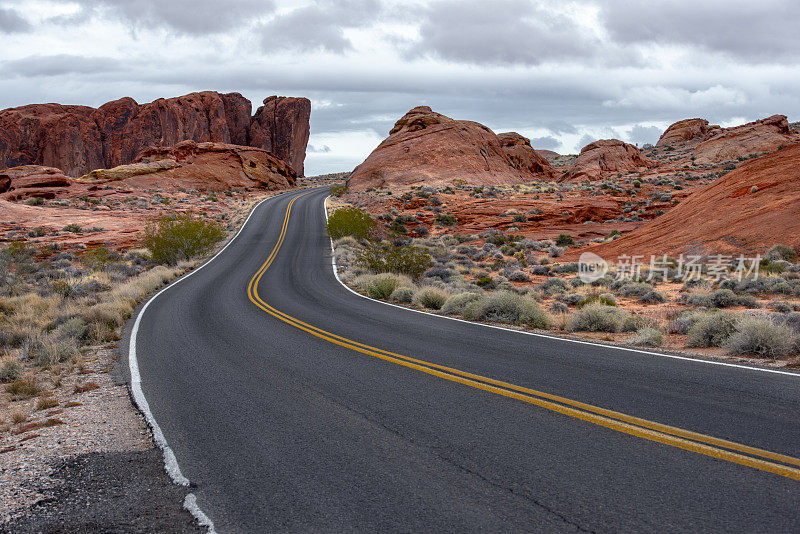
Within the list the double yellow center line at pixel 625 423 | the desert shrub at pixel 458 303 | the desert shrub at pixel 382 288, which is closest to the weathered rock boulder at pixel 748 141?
the desert shrub at pixel 382 288

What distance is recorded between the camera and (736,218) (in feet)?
70.6

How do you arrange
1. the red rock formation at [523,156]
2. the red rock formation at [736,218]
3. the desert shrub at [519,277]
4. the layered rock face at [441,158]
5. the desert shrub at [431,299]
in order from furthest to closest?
the red rock formation at [523,156]
the layered rock face at [441,158]
the desert shrub at [519,277]
the red rock formation at [736,218]
the desert shrub at [431,299]

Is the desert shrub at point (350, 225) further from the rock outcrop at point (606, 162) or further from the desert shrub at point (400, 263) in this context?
the rock outcrop at point (606, 162)

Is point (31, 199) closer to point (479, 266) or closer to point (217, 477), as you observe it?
point (479, 266)

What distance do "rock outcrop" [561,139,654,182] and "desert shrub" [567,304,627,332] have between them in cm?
5701

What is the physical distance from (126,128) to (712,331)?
108 meters

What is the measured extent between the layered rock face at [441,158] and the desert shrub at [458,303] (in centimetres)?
4909

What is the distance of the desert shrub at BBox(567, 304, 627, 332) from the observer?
1095cm

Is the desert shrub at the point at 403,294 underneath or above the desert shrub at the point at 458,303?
underneath

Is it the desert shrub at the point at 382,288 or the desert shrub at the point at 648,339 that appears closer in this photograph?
the desert shrub at the point at 648,339

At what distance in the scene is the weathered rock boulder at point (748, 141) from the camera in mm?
62219

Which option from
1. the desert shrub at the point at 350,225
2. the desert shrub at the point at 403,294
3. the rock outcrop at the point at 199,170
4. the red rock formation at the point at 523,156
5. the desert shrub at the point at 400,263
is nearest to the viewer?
the desert shrub at the point at 403,294

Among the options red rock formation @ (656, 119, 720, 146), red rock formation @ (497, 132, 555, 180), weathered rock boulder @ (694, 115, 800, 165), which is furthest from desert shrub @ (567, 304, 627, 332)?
red rock formation @ (656, 119, 720, 146)

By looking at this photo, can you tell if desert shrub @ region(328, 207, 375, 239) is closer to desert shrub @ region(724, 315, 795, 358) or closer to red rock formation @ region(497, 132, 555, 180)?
desert shrub @ region(724, 315, 795, 358)
